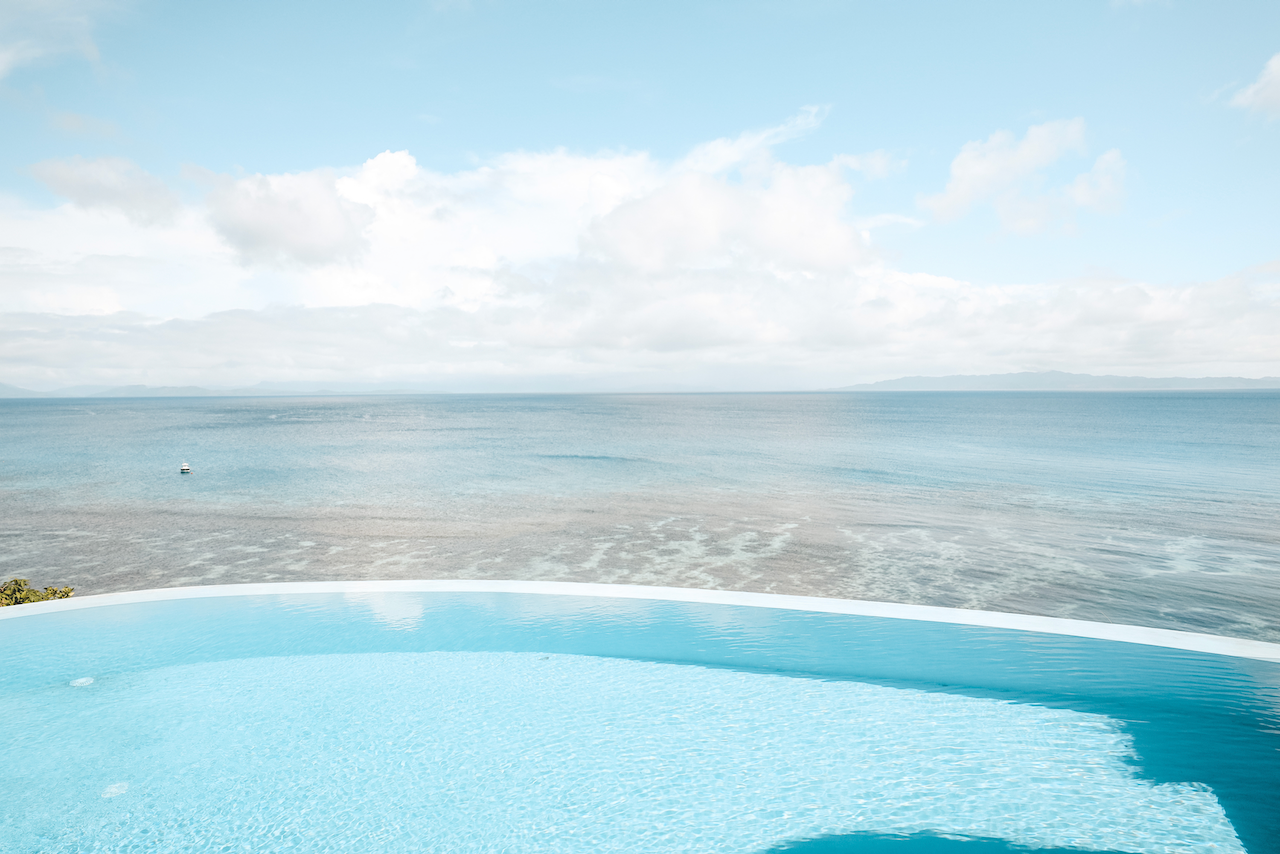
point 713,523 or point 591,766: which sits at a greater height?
point 591,766

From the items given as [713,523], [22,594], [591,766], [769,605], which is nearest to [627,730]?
[591,766]

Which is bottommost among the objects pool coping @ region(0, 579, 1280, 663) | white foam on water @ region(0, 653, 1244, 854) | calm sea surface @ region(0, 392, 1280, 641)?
calm sea surface @ region(0, 392, 1280, 641)

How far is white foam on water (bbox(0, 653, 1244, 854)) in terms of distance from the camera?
3.95m

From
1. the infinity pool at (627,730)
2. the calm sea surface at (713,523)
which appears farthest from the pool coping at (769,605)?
the calm sea surface at (713,523)

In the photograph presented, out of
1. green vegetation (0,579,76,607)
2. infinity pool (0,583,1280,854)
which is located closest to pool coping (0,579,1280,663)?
infinity pool (0,583,1280,854)

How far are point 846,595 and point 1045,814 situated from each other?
6.79m

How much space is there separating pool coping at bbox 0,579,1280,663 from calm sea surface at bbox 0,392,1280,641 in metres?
3.48

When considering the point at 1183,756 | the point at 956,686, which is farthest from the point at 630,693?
the point at 1183,756

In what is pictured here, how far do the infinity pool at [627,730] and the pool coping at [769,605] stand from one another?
5cm

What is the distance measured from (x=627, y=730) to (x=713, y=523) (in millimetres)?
11793

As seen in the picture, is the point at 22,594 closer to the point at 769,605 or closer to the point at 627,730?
the point at 627,730

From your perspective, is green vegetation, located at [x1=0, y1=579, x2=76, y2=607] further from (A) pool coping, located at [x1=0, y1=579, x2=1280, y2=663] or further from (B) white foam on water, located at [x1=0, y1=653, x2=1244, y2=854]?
(B) white foam on water, located at [x1=0, y1=653, x2=1244, y2=854]

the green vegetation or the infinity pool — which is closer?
the infinity pool

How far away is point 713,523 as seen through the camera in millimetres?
16781
